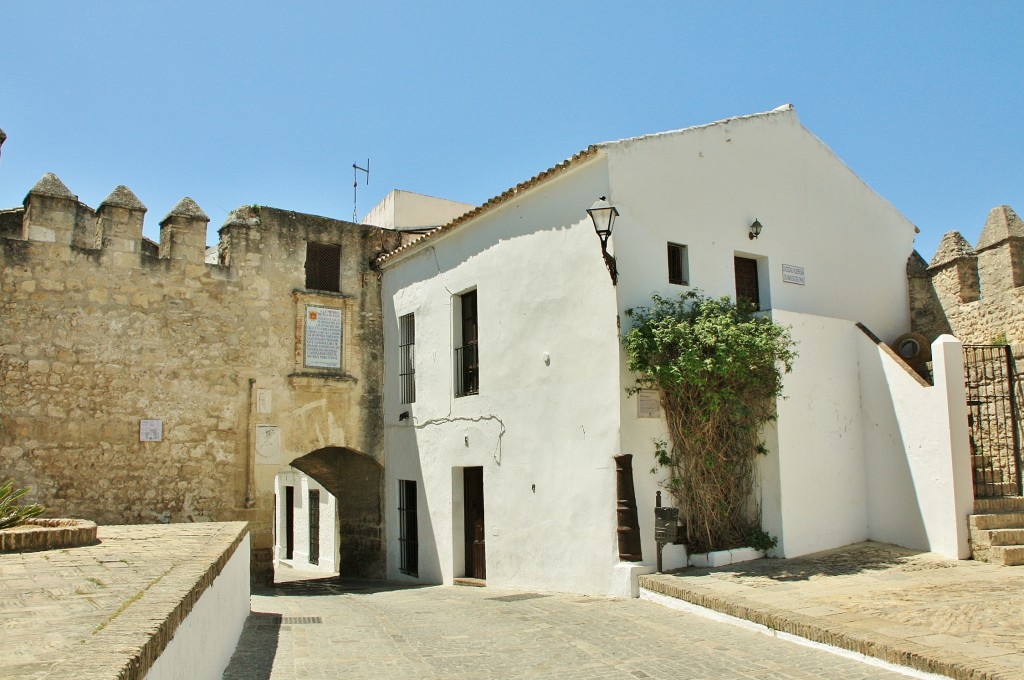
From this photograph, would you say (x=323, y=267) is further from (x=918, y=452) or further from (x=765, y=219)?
(x=918, y=452)

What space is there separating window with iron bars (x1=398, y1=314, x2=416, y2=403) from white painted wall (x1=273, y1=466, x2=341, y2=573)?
500cm

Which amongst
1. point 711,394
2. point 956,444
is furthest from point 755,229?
point 956,444

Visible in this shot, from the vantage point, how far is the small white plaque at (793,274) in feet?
36.7

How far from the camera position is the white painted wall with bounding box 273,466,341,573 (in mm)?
19266

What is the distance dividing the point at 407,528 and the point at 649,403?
598 cm

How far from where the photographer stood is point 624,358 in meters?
9.59

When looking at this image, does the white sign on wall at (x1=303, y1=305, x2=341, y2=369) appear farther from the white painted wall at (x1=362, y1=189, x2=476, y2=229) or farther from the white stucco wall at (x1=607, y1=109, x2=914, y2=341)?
the white stucco wall at (x1=607, y1=109, x2=914, y2=341)

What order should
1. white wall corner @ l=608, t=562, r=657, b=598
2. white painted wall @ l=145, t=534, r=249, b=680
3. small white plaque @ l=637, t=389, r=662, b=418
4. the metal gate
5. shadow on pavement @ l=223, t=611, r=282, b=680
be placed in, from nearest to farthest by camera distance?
white painted wall @ l=145, t=534, r=249, b=680, shadow on pavement @ l=223, t=611, r=282, b=680, white wall corner @ l=608, t=562, r=657, b=598, small white plaque @ l=637, t=389, r=662, b=418, the metal gate

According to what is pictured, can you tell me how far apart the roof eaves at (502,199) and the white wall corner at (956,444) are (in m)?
4.83

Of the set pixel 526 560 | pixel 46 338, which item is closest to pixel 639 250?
pixel 526 560

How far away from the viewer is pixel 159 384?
12.4 m

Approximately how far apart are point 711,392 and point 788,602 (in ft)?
9.09

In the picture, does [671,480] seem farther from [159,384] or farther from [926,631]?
[159,384]

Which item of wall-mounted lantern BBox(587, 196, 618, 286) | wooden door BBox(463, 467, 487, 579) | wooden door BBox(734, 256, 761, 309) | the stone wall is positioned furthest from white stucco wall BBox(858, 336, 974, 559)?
the stone wall
